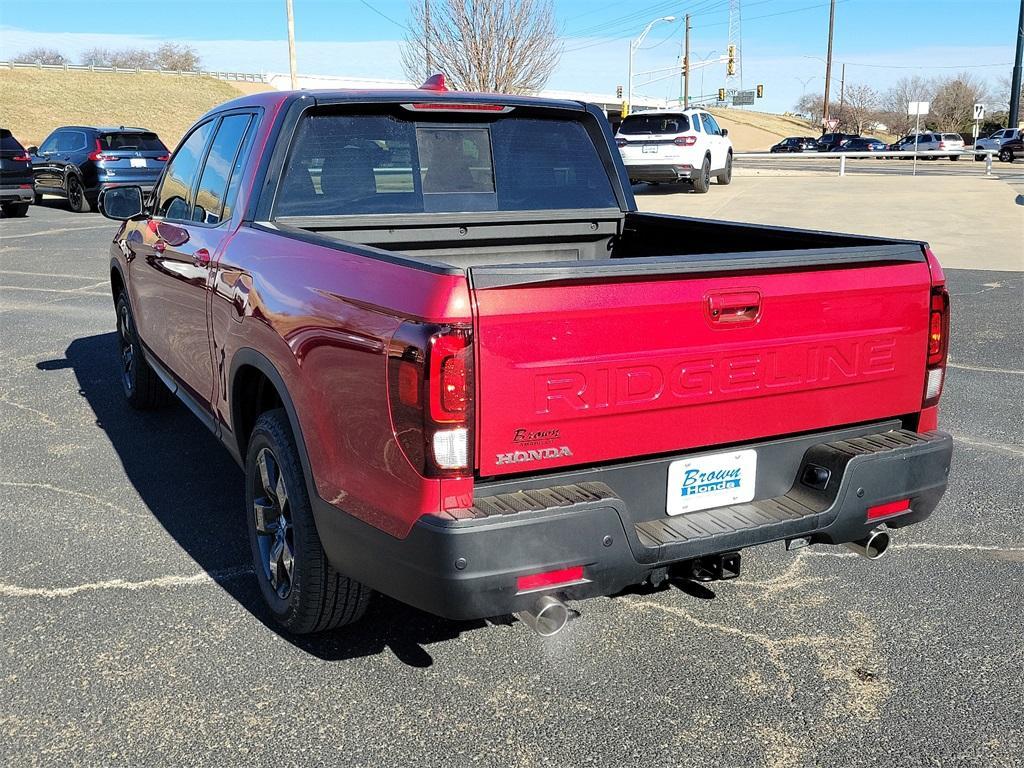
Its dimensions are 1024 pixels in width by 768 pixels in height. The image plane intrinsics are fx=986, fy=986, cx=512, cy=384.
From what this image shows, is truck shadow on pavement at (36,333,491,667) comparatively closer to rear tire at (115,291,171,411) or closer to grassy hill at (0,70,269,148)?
rear tire at (115,291,171,411)

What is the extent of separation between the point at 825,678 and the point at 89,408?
17.0ft

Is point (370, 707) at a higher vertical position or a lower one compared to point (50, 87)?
lower

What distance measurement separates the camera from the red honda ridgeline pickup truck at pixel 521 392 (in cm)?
264

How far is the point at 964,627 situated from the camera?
3631mm

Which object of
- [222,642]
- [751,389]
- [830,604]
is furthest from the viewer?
[830,604]

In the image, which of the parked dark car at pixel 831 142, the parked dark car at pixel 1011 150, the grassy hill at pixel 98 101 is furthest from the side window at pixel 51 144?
the parked dark car at pixel 831 142

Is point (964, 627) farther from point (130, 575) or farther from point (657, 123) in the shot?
point (657, 123)

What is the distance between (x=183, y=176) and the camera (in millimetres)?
5066

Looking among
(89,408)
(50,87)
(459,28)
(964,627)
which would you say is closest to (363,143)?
(964,627)

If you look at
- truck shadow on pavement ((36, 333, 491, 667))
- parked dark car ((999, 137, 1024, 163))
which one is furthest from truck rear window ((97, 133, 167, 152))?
parked dark car ((999, 137, 1024, 163))

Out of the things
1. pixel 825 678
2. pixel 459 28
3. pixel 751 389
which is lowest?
pixel 825 678

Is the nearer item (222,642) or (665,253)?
(222,642)

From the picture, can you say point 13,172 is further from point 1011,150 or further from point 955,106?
point 955,106

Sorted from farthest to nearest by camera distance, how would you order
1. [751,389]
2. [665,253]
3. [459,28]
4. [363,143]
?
[459,28], [665,253], [363,143], [751,389]
